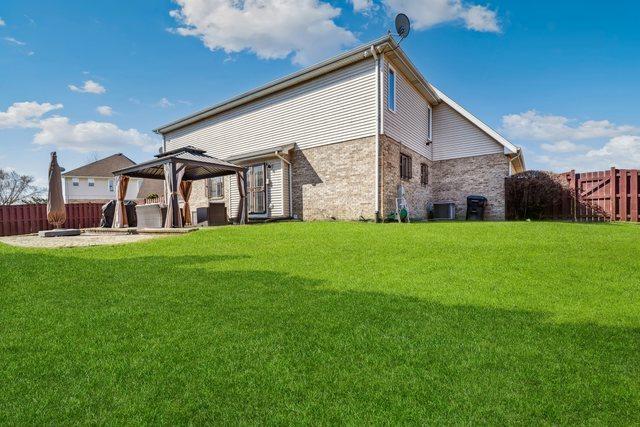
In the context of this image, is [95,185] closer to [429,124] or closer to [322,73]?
[322,73]

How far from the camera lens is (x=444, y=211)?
16219 millimetres

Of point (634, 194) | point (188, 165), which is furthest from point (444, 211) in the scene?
point (188, 165)

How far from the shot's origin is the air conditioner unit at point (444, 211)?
1605 cm

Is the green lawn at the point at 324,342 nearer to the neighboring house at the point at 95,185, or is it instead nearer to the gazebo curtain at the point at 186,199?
the gazebo curtain at the point at 186,199

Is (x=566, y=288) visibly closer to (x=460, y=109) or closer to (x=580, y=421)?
(x=580, y=421)

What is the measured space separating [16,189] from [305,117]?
126ft

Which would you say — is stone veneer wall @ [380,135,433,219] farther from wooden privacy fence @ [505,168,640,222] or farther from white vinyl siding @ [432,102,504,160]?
wooden privacy fence @ [505,168,640,222]

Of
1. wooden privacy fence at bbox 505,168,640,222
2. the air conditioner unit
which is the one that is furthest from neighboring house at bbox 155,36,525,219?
wooden privacy fence at bbox 505,168,640,222

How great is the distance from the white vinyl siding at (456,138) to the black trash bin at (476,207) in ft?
7.53

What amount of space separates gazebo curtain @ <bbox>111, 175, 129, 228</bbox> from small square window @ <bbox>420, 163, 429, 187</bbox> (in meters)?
13.5

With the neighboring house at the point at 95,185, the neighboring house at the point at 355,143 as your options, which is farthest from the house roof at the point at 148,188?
the neighboring house at the point at 355,143

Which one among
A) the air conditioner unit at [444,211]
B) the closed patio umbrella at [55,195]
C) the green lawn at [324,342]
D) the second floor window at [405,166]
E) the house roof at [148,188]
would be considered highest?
the house roof at [148,188]

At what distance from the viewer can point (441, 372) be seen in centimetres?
212

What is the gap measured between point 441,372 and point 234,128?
17442 mm
